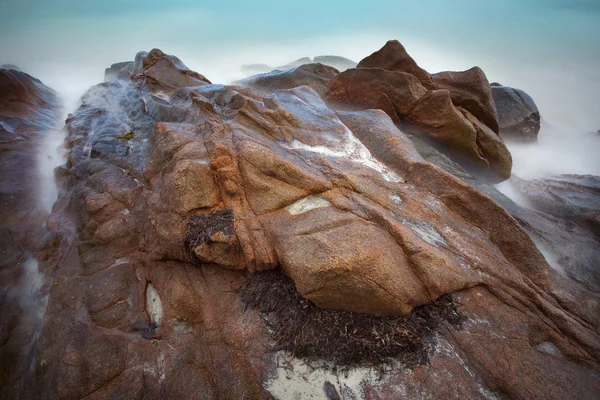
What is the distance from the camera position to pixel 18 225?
6.59 metres

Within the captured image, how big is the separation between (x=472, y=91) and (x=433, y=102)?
3072mm

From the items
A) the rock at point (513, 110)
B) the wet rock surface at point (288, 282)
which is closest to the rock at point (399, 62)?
the wet rock surface at point (288, 282)

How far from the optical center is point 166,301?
5176 mm

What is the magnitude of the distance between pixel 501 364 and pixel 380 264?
2487 millimetres

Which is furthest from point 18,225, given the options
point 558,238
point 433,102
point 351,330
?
point 558,238

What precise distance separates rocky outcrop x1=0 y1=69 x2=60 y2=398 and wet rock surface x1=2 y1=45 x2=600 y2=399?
1.02ft

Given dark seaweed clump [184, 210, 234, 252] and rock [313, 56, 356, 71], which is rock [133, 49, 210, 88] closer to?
dark seaweed clump [184, 210, 234, 252]

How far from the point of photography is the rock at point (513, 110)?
17.3m

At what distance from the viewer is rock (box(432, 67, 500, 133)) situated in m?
11.2

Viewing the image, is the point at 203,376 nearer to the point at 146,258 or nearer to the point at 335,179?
the point at 146,258

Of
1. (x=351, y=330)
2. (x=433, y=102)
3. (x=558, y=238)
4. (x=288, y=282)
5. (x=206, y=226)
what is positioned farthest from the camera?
(x=433, y=102)

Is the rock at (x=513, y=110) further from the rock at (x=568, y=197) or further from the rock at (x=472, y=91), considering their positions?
the rock at (x=472, y=91)

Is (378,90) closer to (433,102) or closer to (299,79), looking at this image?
(433,102)

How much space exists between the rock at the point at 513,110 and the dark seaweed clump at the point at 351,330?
1828 cm
